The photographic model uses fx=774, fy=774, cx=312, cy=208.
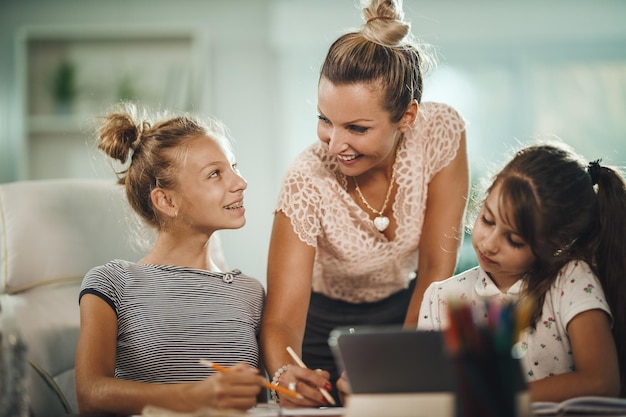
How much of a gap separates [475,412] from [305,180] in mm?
1199

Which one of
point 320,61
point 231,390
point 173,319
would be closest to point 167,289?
point 173,319

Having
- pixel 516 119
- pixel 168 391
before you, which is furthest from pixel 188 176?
pixel 516 119

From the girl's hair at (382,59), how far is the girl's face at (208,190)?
0.34 meters

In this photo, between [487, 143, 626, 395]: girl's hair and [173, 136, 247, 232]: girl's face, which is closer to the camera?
[487, 143, 626, 395]: girl's hair

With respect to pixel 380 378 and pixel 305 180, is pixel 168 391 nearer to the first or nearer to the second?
pixel 380 378

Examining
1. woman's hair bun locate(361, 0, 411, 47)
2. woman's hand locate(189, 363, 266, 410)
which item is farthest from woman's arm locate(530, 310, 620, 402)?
woman's hair bun locate(361, 0, 411, 47)

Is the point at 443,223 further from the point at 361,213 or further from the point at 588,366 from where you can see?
the point at 588,366

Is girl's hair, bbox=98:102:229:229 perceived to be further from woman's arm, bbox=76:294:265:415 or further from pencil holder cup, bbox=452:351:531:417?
pencil holder cup, bbox=452:351:531:417

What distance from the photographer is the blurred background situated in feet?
14.7

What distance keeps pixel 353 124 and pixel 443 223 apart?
1.27 ft

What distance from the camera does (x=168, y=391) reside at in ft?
4.39

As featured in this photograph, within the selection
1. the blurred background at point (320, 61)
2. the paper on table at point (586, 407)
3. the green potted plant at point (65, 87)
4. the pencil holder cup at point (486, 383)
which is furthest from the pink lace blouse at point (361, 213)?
the green potted plant at point (65, 87)

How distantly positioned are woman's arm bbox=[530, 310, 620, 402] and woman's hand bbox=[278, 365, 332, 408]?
382mm

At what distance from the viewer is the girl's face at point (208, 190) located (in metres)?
1.80
